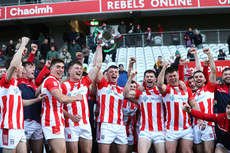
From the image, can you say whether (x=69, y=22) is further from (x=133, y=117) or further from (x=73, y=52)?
(x=133, y=117)

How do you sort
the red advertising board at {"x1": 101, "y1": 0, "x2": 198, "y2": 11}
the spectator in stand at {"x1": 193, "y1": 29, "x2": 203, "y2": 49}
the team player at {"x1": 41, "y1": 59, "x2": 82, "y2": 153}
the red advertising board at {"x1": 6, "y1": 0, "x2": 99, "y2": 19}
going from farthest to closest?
the red advertising board at {"x1": 6, "y1": 0, "x2": 99, "y2": 19} < the red advertising board at {"x1": 101, "y1": 0, "x2": 198, "y2": 11} < the spectator in stand at {"x1": 193, "y1": 29, "x2": 203, "y2": 49} < the team player at {"x1": 41, "y1": 59, "x2": 82, "y2": 153}

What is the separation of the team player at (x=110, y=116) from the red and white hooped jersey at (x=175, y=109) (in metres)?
0.91

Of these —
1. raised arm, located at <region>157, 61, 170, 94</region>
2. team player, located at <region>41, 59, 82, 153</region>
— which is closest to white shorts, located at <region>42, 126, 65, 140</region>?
team player, located at <region>41, 59, 82, 153</region>

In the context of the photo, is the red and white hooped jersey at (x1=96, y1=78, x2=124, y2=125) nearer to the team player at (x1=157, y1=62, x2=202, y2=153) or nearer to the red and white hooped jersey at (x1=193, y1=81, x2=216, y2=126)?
the team player at (x1=157, y1=62, x2=202, y2=153)

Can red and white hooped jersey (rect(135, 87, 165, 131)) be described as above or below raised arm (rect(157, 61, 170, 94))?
below

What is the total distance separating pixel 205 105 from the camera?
5930 mm

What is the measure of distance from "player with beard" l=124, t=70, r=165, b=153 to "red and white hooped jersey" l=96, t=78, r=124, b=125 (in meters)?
0.26

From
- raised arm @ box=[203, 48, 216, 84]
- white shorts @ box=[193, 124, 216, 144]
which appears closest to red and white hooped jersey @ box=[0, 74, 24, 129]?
white shorts @ box=[193, 124, 216, 144]

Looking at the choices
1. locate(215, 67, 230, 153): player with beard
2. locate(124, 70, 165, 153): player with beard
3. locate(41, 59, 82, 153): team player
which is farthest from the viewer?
locate(124, 70, 165, 153): player with beard

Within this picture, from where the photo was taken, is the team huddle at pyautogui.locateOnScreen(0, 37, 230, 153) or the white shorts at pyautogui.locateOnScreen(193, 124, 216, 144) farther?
the white shorts at pyautogui.locateOnScreen(193, 124, 216, 144)

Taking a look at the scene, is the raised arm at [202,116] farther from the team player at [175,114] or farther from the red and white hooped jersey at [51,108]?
the red and white hooped jersey at [51,108]

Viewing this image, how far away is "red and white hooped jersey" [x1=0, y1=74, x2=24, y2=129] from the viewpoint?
455cm

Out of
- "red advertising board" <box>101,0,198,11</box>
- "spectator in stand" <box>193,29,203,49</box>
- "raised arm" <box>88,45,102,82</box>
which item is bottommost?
"raised arm" <box>88,45,102,82</box>

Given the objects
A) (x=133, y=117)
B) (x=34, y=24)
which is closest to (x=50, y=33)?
(x=34, y=24)
